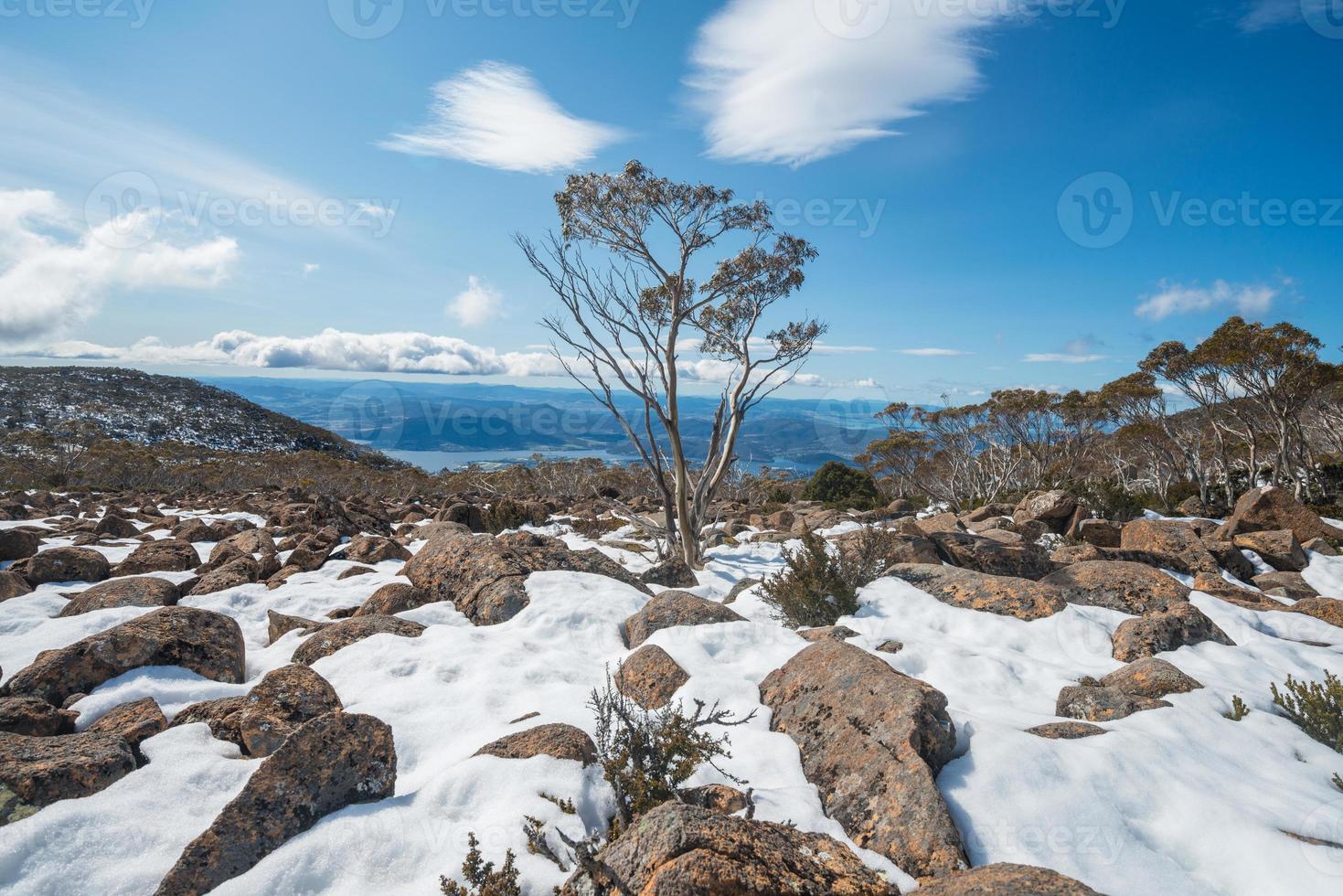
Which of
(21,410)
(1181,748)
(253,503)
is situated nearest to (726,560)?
(1181,748)

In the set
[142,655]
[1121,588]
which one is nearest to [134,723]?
[142,655]

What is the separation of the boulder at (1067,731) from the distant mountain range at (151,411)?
62.3 m

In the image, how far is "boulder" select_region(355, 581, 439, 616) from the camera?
23.2ft

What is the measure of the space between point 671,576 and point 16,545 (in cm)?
1062

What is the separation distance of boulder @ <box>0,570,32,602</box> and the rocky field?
0.14 ft

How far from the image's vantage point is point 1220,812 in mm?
3088

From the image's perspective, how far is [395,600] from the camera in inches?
283

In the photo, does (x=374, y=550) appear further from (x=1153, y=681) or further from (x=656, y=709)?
(x=1153, y=681)

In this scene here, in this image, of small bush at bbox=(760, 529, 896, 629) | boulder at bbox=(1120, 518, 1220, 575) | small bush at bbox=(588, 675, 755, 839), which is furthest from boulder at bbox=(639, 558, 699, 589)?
boulder at bbox=(1120, 518, 1220, 575)

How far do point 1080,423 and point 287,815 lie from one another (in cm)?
2905

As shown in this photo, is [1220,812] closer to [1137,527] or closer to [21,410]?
[1137,527]

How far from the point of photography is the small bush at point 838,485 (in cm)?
2573

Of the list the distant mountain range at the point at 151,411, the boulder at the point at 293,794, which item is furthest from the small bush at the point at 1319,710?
the distant mountain range at the point at 151,411

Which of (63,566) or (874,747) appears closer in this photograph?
(874,747)
